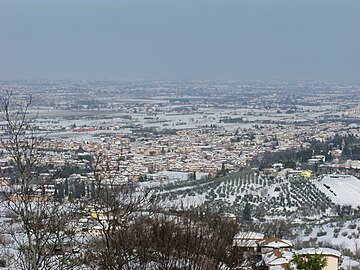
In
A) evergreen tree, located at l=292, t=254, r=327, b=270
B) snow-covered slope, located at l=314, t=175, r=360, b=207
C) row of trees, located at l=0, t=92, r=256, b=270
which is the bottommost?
snow-covered slope, located at l=314, t=175, r=360, b=207

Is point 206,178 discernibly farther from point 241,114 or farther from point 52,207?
point 241,114

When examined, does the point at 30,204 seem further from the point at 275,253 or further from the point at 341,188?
the point at 341,188

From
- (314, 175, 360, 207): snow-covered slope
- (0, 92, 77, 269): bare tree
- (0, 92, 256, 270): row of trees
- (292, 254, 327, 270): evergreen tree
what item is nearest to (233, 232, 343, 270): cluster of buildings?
(0, 92, 256, 270): row of trees

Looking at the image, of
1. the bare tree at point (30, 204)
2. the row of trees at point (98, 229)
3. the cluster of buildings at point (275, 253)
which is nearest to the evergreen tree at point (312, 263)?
the row of trees at point (98, 229)

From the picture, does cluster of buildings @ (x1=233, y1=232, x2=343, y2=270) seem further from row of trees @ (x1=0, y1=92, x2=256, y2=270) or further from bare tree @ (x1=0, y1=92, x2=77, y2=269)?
bare tree @ (x1=0, y1=92, x2=77, y2=269)

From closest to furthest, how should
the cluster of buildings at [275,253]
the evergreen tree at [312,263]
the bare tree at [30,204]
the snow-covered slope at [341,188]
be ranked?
1. the bare tree at [30,204]
2. the evergreen tree at [312,263]
3. the cluster of buildings at [275,253]
4. the snow-covered slope at [341,188]

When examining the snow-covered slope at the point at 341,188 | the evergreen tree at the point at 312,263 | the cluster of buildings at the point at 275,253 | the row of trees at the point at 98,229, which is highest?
the row of trees at the point at 98,229

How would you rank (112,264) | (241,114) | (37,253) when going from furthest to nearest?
(241,114) < (112,264) < (37,253)

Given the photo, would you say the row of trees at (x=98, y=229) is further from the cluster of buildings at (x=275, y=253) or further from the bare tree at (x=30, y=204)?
the cluster of buildings at (x=275, y=253)

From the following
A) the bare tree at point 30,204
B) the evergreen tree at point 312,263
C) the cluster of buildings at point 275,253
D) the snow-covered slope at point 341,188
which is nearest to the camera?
the bare tree at point 30,204

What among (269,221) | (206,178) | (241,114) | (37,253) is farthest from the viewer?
(241,114)

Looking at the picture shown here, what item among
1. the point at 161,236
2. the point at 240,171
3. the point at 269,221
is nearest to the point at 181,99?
the point at 240,171
